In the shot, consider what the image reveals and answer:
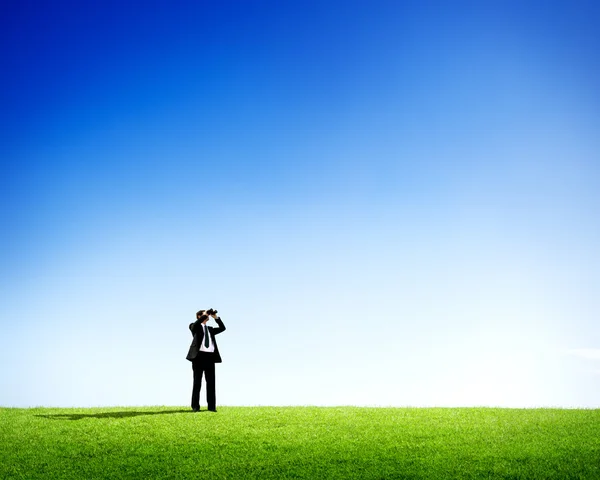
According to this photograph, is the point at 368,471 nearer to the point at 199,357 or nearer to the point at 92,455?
the point at 92,455

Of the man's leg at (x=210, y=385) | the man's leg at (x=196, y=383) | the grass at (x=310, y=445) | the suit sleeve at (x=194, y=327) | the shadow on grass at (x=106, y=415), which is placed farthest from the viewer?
the suit sleeve at (x=194, y=327)

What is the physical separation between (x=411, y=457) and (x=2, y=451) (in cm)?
1216

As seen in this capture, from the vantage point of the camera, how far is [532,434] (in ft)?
55.1

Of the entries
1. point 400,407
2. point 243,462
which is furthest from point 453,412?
point 243,462

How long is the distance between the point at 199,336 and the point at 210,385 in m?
1.99

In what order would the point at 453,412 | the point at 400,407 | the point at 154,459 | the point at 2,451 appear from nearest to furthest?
the point at 154,459 < the point at 2,451 < the point at 453,412 < the point at 400,407

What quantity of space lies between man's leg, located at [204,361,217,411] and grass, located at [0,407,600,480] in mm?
1153

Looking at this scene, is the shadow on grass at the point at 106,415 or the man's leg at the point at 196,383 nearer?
the shadow on grass at the point at 106,415

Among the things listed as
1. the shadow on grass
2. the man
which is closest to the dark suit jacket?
the man

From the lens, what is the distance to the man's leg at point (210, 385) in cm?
2184

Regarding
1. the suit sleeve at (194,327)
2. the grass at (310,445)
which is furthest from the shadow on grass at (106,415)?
the suit sleeve at (194,327)

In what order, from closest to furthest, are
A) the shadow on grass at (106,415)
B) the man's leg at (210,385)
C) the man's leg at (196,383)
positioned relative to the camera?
the shadow on grass at (106,415) → the man's leg at (210,385) → the man's leg at (196,383)

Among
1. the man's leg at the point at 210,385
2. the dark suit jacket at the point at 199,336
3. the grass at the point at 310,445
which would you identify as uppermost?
the dark suit jacket at the point at 199,336

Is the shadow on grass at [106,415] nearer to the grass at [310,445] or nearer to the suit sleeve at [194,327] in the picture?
the grass at [310,445]
